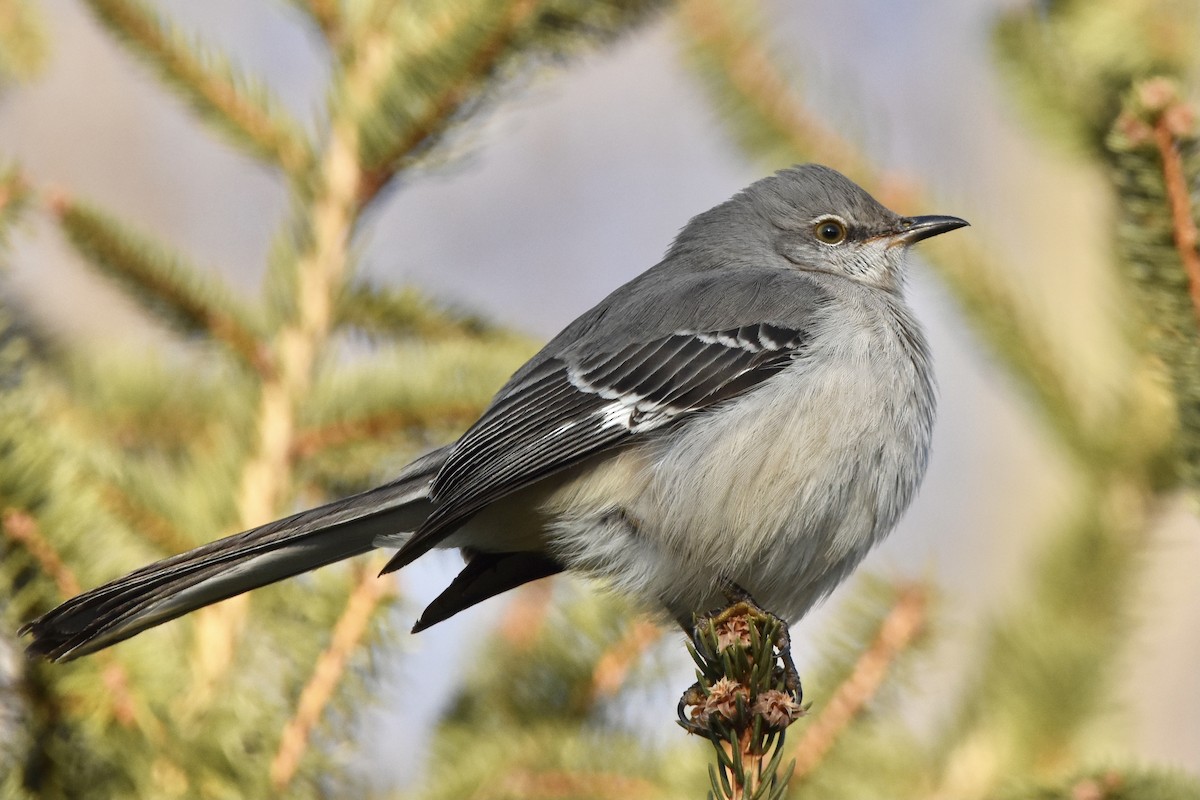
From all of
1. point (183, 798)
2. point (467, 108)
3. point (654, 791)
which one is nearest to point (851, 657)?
point (654, 791)

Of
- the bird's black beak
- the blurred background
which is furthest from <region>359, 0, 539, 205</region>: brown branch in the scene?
the bird's black beak

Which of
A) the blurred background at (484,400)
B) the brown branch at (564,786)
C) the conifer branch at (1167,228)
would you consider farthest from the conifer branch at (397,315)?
the conifer branch at (1167,228)

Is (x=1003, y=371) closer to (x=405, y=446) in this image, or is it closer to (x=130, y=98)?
(x=405, y=446)

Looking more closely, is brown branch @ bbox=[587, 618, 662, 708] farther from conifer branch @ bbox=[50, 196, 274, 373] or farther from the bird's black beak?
the bird's black beak

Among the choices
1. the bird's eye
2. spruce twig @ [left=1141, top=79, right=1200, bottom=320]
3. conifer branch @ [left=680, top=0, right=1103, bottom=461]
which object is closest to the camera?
spruce twig @ [left=1141, top=79, right=1200, bottom=320]


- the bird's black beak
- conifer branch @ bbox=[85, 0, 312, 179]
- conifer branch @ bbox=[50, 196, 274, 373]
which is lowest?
the bird's black beak

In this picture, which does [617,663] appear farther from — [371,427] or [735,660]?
[371,427]

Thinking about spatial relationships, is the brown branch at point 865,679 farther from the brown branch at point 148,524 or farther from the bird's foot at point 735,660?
the brown branch at point 148,524

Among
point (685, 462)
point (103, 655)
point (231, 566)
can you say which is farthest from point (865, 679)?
point (103, 655)
